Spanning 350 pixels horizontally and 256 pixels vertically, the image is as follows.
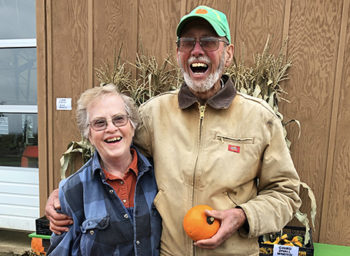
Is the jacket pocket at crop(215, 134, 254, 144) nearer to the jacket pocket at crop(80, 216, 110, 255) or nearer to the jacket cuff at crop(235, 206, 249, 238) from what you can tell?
the jacket cuff at crop(235, 206, 249, 238)

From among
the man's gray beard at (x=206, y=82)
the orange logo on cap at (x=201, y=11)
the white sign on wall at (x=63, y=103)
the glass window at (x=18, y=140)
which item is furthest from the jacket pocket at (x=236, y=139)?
the glass window at (x=18, y=140)

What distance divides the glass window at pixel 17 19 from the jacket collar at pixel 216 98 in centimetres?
314

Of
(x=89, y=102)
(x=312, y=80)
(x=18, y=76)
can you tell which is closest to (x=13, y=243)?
(x=18, y=76)

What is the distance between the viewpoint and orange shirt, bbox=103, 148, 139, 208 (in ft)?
4.33

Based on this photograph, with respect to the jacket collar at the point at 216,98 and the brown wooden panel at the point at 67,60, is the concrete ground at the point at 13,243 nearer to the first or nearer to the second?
the brown wooden panel at the point at 67,60

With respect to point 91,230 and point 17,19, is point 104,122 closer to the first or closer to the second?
point 91,230

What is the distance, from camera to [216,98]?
4.39ft

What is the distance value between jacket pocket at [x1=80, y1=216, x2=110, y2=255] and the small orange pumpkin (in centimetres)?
41

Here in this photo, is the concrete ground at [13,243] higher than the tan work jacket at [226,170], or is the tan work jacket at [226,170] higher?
the tan work jacket at [226,170]

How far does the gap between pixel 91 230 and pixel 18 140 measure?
10.2 ft

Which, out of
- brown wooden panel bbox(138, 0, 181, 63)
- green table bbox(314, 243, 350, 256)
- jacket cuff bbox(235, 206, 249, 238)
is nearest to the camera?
jacket cuff bbox(235, 206, 249, 238)

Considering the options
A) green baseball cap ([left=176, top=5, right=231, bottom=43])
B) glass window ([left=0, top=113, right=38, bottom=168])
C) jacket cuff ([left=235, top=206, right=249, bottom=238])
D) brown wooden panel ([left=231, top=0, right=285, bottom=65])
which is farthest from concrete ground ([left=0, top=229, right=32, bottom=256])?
brown wooden panel ([left=231, top=0, right=285, bottom=65])

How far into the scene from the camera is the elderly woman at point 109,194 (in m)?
1.26

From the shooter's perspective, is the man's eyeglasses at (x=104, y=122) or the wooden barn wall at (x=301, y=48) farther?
the wooden barn wall at (x=301, y=48)
